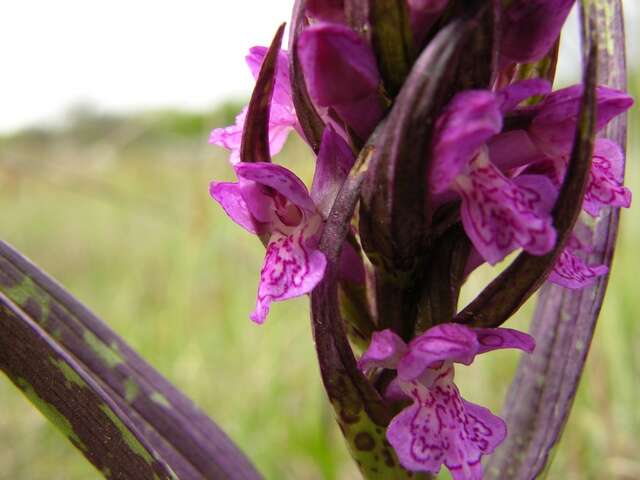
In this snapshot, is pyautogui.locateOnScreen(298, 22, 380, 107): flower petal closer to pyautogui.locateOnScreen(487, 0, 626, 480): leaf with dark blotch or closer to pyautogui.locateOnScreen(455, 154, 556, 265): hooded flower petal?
pyautogui.locateOnScreen(455, 154, 556, 265): hooded flower petal

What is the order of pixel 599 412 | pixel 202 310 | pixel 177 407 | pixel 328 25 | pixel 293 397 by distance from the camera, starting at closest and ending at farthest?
1. pixel 328 25
2. pixel 177 407
3. pixel 599 412
4. pixel 293 397
5. pixel 202 310

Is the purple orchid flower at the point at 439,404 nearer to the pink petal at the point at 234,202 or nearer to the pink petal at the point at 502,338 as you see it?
the pink petal at the point at 502,338

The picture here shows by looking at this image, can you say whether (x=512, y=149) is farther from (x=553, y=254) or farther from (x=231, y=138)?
(x=231, y=138)

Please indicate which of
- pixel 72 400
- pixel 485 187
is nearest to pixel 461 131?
pixel 485 187

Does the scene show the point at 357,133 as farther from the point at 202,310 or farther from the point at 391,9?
the point at 202,310

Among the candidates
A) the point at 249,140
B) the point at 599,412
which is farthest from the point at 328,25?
the point at 599,412

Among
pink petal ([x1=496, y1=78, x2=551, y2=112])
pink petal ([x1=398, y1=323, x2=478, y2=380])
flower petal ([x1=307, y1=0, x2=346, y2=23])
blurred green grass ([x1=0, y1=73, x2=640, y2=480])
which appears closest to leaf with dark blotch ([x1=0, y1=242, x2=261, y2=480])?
pink petal ([x1=398, y1=323, x2=478, y2=380])


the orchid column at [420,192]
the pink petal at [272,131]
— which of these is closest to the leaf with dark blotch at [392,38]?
the orchid column at [420,192]
